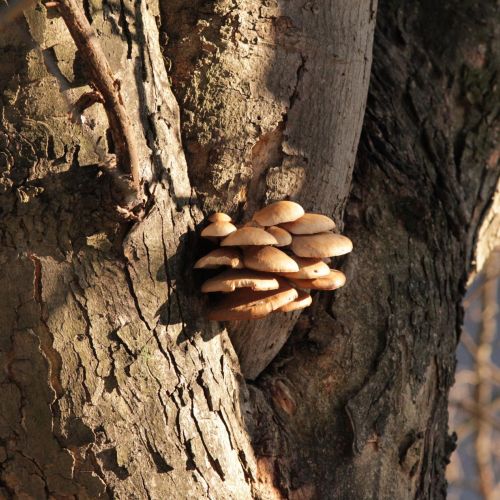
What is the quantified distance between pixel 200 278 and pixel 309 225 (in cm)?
35

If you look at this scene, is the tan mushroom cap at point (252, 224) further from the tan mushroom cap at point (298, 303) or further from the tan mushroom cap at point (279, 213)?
the tan mushroom cap at point (298, 303)

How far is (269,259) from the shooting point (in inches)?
75.9

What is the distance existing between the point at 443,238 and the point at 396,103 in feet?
1.84

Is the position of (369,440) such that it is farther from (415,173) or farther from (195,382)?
(415,173)

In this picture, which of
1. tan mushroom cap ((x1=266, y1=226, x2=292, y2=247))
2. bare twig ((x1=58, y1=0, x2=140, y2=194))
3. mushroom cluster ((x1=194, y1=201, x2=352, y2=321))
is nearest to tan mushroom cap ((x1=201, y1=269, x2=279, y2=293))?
mushroom cluster ((x1=194, y1=201, x2=352, y2=321))

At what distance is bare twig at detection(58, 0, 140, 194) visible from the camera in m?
1.74

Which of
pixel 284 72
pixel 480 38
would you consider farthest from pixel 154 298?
pixel 480 38

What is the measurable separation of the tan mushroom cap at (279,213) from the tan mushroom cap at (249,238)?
0.20 feet

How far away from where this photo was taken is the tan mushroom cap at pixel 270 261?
192cm

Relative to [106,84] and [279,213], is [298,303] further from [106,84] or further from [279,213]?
[106,84]

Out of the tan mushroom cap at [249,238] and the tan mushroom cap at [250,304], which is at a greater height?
the tan mushroom cap at [249,238]

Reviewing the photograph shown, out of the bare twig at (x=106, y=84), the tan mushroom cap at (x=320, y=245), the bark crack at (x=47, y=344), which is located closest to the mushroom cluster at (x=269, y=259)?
the tan mushroom cap at (x=320, y=245)

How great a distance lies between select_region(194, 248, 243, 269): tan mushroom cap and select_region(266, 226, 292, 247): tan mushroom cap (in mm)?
121

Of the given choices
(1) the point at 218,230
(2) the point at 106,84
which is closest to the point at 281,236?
(1) the point at 218,230
